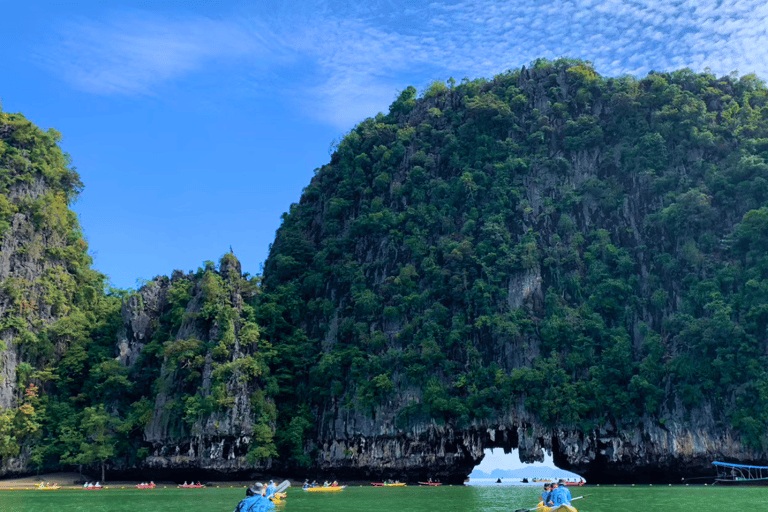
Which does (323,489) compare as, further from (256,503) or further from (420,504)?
(256,503)

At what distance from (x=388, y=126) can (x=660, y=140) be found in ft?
77.8

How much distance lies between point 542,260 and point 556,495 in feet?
105

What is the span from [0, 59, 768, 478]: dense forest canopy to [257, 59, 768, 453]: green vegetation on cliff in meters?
0.18

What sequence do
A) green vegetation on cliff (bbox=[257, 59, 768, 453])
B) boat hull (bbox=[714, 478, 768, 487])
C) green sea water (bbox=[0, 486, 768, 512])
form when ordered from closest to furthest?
green sea water (bbox=[0, 486, 768, 512]) → boat hull (bbox=[714, 478, 768, 487]) → green vegetation on cliff (bbox=[257, 59, 768, 453])

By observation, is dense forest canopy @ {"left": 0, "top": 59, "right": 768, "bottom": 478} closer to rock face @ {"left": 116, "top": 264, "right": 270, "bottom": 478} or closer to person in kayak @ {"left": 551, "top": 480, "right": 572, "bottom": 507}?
rock face @ {"left": 116, "top": 264, "right": 270, "bottom": 478}

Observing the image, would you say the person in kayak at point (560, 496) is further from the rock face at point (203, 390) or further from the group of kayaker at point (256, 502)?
the rock face at point (203, 390)

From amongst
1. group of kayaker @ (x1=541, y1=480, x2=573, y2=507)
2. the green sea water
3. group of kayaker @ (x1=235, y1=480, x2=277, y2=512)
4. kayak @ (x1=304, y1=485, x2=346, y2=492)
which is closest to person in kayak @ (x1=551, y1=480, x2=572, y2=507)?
group of kayaker @ (x1=541, y1=480, x2=573, y2=507)

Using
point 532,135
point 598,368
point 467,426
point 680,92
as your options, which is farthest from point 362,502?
point 680,92

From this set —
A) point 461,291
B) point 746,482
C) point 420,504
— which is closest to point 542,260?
point 461,291

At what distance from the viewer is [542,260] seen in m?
49.9

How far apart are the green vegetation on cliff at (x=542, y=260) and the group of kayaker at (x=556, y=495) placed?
22.9m

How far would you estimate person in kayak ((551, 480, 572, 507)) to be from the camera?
18828mm

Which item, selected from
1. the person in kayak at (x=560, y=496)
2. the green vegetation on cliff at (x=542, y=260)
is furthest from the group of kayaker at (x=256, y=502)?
the green vegetation on cliff at (x=542, y=260)

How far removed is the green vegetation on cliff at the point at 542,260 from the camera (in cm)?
4212
